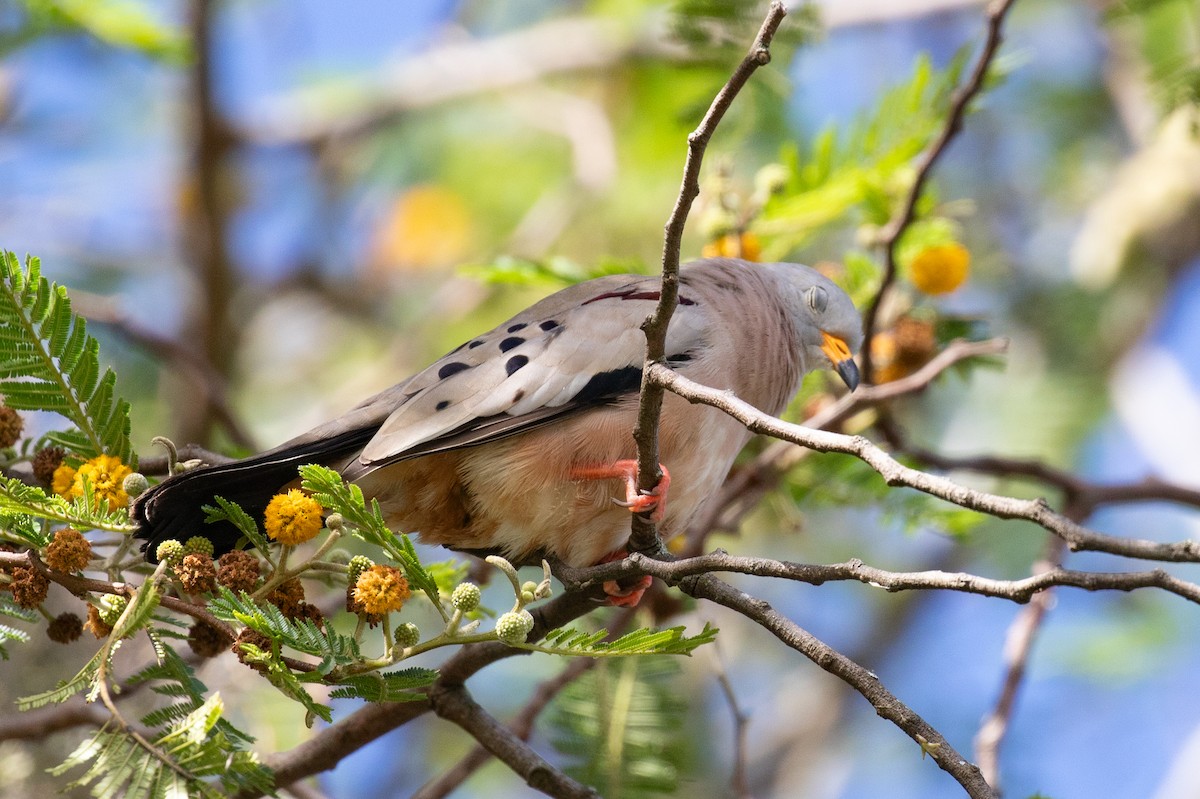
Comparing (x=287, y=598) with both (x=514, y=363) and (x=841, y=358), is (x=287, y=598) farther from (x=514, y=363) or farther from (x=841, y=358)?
(x=841, y=358)

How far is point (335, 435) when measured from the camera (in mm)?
3615

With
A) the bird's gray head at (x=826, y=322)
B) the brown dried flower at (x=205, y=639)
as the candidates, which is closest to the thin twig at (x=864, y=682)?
the brown dried flower at (x=205, y=639)

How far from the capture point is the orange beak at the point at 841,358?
4508 millimetres

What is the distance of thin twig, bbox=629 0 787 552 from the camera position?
8.11 feet

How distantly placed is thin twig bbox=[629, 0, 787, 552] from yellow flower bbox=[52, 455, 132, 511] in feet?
4.04

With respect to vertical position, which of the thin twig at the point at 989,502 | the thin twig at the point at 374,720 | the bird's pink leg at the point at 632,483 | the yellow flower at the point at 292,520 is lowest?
the thin twig at the point at 374,720

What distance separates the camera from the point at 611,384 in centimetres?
390

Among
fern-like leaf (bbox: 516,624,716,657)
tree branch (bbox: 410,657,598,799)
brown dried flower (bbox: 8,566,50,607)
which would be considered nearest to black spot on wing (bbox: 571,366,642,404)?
tree branch (bbox: 410,657,598,799)

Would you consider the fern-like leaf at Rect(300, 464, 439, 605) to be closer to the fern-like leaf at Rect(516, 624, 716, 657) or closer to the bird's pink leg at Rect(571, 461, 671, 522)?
the fern-like leaf at Rect(516, 624, 716, 657)

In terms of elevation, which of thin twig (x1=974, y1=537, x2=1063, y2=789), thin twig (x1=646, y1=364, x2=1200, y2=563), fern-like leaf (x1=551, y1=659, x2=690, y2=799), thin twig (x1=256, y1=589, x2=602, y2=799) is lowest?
fern-like leaf (x1=551, y1=659, x2=690, y2=799)

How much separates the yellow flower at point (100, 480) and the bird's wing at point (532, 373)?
0.70m

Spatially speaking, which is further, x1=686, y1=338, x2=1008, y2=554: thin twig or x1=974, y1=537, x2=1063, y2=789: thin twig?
x1=686, y1=338, x2=1008, y2=554: thin twig

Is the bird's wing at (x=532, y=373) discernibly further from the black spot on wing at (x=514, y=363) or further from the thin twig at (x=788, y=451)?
the thin twig at (x=788, y=451)

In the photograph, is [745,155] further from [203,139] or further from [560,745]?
[560,745]
